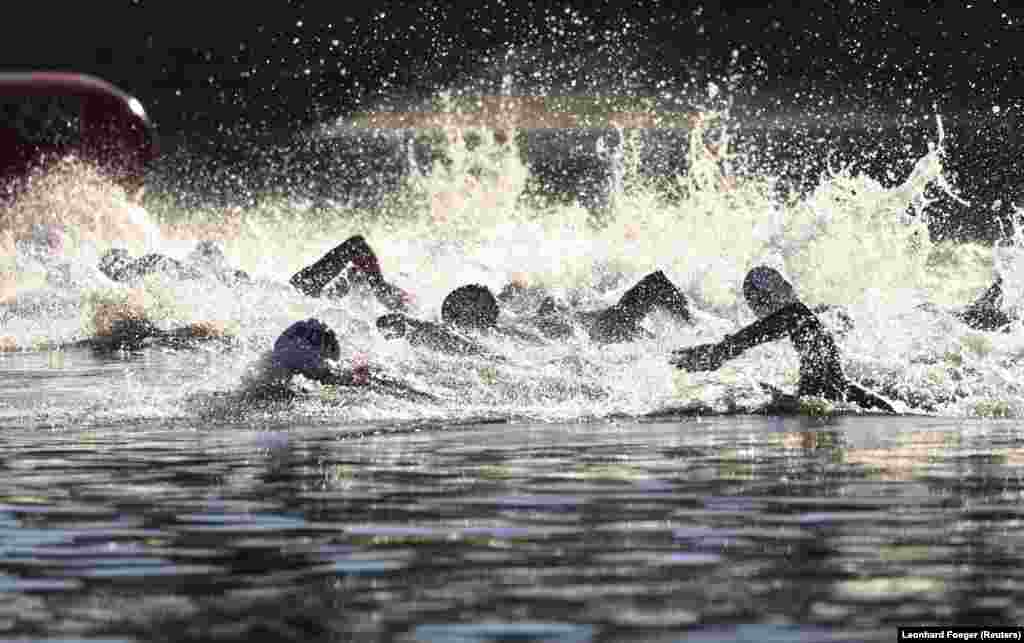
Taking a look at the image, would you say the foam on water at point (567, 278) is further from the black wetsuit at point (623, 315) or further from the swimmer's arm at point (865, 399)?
the swimmer's arm at point (865, 399)

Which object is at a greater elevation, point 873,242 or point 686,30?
point 686,30

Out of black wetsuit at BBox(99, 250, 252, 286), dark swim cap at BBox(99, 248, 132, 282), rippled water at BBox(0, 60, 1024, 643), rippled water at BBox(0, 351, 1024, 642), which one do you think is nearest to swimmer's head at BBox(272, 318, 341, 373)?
rippled water at BBox(0, 60, 1024, 643)

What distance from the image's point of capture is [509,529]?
15039 millimetres

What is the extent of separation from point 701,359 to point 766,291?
16.5 ft

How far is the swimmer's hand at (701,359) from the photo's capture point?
24.4m

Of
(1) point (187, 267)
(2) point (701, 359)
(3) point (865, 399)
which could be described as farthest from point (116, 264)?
(3) point (865, 399)

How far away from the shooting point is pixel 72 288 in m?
42.7

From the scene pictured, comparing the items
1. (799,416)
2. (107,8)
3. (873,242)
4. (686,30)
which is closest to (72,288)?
Answer: (873,242)

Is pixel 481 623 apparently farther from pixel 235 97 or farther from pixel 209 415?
pixel 235 97

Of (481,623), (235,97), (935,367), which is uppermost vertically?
(235,97)

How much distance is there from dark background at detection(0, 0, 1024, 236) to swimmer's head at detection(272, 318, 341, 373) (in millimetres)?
42767

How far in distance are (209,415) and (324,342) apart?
2292 mm

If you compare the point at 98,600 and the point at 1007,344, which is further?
the point at 1007,344

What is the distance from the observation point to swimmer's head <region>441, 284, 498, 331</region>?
29645 millimetres
